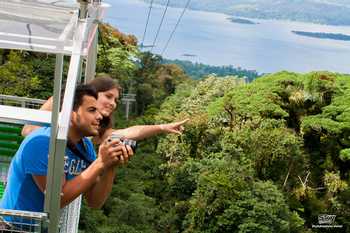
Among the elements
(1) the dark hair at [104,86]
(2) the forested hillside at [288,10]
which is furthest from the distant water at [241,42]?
(1) the dark hair at [104,86]

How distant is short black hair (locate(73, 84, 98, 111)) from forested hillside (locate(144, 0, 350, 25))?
6757 inches

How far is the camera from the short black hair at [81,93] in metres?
2.22

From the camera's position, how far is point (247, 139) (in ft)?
60.5

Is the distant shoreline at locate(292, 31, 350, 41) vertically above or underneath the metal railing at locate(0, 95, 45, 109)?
underneath

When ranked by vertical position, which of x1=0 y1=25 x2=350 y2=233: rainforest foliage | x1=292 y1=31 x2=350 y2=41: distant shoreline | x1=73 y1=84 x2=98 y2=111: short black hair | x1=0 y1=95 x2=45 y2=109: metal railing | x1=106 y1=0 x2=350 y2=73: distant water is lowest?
x1=106 y1=0 x2=350 y2=73: distant water

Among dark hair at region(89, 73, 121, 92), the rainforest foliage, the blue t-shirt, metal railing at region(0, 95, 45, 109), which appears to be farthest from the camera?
the rainforest foliage

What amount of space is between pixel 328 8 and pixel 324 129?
16453cm

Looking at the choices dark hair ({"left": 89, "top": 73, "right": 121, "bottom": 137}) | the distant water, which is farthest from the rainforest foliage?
the distant water

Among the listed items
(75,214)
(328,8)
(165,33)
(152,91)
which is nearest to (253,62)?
(165,33)

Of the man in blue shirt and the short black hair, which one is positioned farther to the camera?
the short black hair

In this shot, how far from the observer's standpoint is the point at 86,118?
2.20m

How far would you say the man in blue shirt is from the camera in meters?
2.03

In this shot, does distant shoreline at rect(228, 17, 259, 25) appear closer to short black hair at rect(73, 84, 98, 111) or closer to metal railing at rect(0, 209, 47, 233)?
short black hair at rect(73, 84, 98, 111)

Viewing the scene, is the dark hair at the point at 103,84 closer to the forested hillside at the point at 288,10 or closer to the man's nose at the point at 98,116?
the man's nose at the point at 98,116
